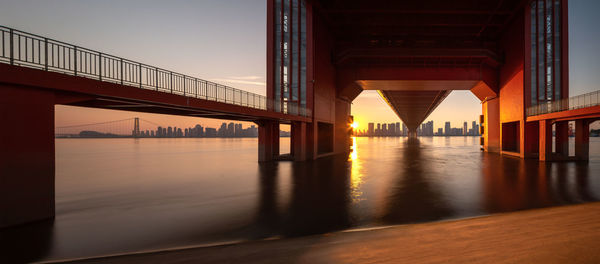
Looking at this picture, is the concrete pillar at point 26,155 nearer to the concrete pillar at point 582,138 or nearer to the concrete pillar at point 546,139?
the concrete pillar at point 546,139

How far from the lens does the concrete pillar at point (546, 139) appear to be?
21984 millimetres

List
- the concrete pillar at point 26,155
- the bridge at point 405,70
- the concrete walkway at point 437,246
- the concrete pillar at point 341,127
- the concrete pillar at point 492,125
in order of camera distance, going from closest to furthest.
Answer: the concrete walkway at point 437,246, the concrete pillar at point 26,155, the bridge at point 405,70, the concrete pillar at point 492,125, the concrete pillar at point 341,127

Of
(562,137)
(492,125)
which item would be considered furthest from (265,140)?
(492,125)

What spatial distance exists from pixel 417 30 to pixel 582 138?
17.9 metres

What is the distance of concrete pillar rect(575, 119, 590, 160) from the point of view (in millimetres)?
21750

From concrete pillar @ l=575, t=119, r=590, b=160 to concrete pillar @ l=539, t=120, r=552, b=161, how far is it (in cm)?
214

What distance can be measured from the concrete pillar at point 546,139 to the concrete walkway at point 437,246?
20956 millimetres

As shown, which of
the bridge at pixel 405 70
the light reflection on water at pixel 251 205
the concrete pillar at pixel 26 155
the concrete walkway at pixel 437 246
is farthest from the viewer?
the bridge at pixel 405 70

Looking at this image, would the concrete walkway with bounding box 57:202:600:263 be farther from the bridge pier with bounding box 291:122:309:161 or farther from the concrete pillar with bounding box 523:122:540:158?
the concrete pillar with bounding box 523:122:540:158

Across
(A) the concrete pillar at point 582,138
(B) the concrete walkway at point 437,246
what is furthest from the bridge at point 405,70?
(B) the concrete walkway at point 437,246

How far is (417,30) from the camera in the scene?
3025cm

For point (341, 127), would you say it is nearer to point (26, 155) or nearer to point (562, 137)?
point (562, 137)

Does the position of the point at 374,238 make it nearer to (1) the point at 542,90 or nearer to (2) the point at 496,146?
(1) the point at 542,90

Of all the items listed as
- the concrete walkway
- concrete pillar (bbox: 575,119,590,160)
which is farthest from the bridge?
the concrete walkway
